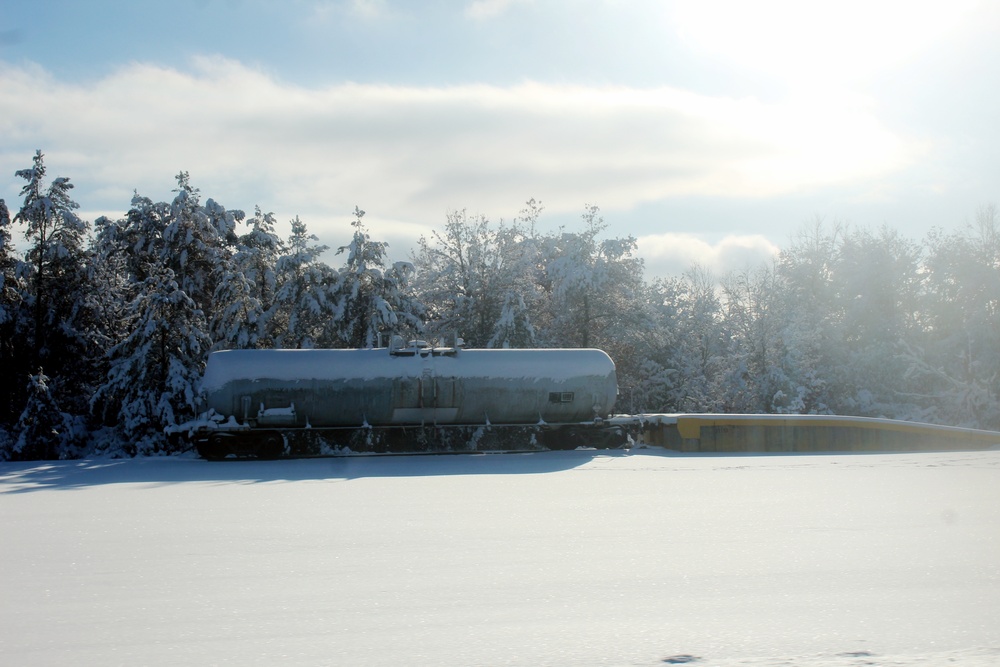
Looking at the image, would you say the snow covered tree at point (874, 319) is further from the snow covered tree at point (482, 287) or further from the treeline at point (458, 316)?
the snow covered tree at point (482, 287)

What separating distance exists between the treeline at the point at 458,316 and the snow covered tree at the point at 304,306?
90mm

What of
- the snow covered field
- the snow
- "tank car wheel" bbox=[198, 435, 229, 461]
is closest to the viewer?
the snow covered field

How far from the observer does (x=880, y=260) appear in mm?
49688

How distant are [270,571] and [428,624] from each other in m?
2.24

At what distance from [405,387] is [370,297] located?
11730 millimetres

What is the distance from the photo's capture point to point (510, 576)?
7.36 meters

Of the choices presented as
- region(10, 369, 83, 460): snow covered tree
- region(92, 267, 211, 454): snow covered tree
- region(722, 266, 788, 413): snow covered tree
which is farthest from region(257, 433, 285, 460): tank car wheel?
region(722, 266, 788, 413): snow covered tree

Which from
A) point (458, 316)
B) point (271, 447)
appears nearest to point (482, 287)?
point (458, 316)

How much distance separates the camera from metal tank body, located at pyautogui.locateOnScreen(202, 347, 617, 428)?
23.1m

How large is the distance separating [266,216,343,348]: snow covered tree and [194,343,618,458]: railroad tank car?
418 inches

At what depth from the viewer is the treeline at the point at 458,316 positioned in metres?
31.4

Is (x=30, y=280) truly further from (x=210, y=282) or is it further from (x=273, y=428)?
(x=273, y=428)

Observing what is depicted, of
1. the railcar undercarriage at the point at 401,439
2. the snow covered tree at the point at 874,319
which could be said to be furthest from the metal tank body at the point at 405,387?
the snow covered tree at the point at 874,319

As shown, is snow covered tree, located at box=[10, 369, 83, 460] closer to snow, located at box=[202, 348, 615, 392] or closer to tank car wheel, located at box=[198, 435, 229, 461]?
snow, located at box=[202, 348, 615, 392]
